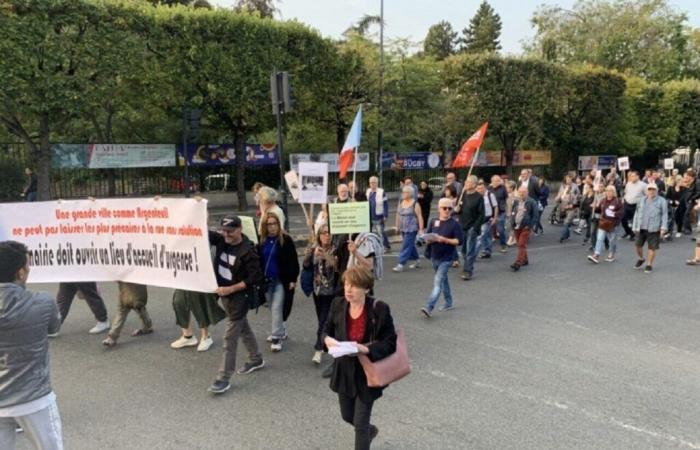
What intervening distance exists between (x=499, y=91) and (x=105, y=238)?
26.1m

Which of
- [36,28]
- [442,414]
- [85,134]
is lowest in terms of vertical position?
[442,414]

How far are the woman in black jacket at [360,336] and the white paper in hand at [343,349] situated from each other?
0.12 meters

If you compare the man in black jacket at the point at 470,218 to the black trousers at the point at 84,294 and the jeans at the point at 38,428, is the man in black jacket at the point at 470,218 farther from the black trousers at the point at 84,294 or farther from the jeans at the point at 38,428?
the jeans at the point at 38,428

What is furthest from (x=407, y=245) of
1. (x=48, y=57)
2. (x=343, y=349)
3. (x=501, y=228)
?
(x=48, y=57)

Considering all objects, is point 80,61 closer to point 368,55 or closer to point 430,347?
point 368,55

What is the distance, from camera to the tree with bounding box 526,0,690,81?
43.6 meters

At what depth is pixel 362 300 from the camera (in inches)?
144

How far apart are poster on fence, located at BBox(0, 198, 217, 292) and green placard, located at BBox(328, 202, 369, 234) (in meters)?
1.51

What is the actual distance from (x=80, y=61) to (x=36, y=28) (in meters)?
1.32

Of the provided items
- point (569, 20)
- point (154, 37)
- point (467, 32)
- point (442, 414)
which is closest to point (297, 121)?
point (154, 37)

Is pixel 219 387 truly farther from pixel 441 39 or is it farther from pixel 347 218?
pixel 441 39

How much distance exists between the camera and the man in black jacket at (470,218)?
33.1 feet

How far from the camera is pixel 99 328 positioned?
6688mm

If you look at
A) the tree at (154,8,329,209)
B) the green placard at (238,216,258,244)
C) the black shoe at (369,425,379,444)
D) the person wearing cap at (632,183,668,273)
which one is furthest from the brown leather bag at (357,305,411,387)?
the tree at (154,8,329,209)
